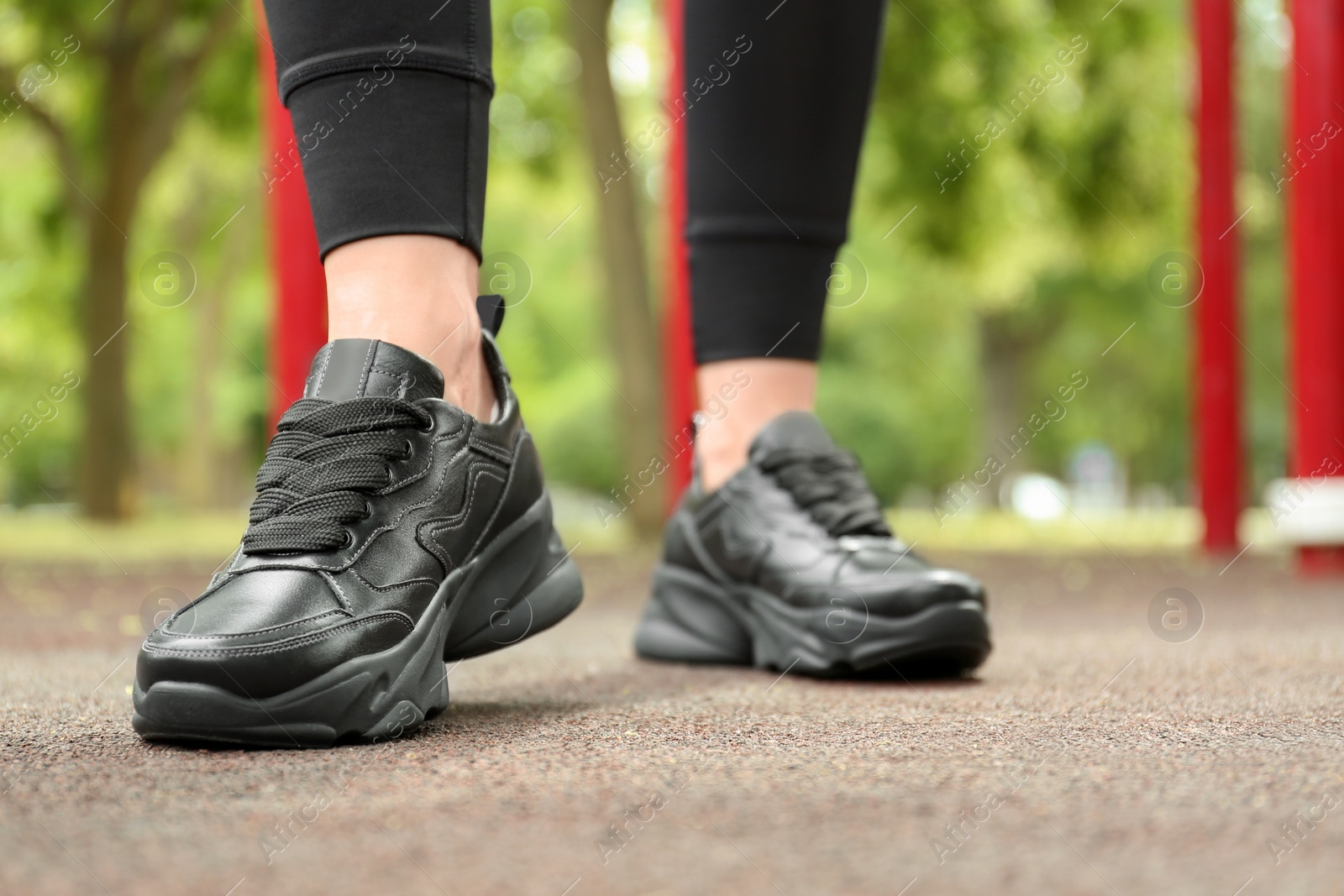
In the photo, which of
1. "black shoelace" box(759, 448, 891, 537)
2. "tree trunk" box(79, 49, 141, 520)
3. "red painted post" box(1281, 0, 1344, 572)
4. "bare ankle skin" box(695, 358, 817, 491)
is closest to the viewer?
"black shoelace" box(759, 448, 891, 537)

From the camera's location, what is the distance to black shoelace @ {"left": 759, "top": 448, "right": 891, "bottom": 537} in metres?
1.48

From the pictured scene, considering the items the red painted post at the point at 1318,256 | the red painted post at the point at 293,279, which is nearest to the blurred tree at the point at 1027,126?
the red painted post at the point at 1318,256

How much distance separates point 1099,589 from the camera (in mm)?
3434

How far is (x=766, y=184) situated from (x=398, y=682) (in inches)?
33.7

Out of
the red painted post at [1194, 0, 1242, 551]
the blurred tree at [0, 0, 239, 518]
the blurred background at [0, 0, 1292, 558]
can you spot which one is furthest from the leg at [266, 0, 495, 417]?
the blurred tree at [0, 0, 239, 518]

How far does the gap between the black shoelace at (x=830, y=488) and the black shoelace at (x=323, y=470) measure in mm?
571

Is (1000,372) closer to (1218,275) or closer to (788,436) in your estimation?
(1218,275)

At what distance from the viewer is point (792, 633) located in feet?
4.72

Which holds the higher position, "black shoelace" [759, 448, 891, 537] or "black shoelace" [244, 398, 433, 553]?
"black shoelace" [244, 398, 433, 553]

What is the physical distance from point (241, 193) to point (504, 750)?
43.0ft

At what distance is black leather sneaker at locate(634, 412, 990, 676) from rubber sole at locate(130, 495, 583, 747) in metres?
0.32

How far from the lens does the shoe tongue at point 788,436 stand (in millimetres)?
1558

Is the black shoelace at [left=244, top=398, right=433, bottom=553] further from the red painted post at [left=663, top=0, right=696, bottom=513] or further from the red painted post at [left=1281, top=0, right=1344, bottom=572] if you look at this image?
the red painted post at [left=663, top=0, right=696, bottom=513]

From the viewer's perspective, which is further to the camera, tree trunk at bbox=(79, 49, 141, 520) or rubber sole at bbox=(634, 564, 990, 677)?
tree trunk at bbox=(79, 49, 141, 520)
